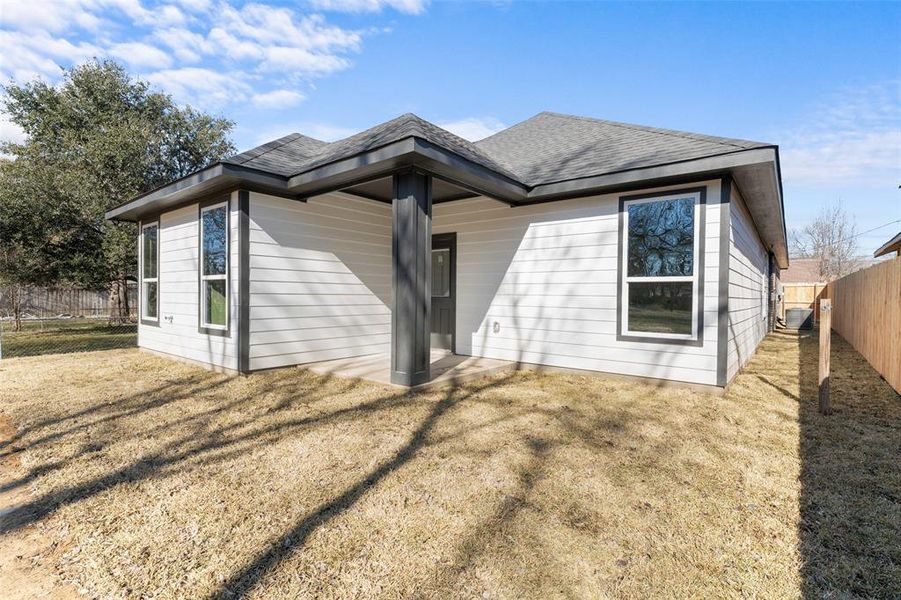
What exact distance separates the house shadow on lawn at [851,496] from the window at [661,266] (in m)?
1.48

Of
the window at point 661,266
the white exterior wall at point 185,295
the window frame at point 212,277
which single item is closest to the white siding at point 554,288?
the window at point 661,266

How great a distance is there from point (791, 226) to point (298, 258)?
38.9 meters

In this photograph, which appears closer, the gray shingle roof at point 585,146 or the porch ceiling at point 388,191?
the gray shingle roof at point 585,146

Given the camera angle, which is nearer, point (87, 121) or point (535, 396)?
point (535, 396)

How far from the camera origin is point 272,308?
5500mm

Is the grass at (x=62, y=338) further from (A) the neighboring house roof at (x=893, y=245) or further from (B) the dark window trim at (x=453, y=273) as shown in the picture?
(A) the neighboring house roof at (x=893, y=245)

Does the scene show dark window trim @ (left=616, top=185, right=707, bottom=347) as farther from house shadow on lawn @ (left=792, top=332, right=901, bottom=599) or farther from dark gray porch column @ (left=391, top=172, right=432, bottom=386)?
dark gray porch column @ (left=391, top=172, right=432, bottom=386)

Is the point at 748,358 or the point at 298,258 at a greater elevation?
the point at 298,258

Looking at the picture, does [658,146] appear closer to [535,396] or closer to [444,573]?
[535,396]

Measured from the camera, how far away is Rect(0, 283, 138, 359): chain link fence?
859cm

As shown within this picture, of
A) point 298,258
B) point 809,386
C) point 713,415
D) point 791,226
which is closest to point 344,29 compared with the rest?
point 298,258

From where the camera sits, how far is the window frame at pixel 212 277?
5.43m

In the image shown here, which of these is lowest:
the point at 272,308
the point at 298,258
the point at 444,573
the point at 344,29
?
the point at 444,573

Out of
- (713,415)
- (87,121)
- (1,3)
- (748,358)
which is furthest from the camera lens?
(87,121)
